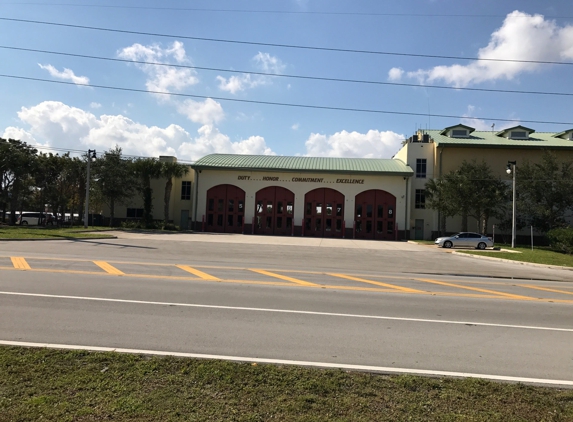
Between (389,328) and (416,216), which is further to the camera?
(416,216)

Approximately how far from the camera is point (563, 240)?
28.2 metres

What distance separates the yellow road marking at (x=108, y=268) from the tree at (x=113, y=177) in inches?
1410

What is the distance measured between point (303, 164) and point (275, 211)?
681 cm

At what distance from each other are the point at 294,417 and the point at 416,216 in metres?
45.9

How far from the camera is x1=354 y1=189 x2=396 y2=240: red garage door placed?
46250 millimetres

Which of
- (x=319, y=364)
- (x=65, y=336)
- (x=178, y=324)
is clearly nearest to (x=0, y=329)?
(x=65, y=336)

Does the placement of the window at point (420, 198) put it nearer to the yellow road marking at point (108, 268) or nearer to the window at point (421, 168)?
the window at point (421, 168)

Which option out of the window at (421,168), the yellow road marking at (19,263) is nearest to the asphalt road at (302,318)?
the yellow road marking at (19,263)

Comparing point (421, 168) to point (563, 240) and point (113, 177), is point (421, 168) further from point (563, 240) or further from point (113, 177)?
point (113, 177)

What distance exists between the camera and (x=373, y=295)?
32.2ft

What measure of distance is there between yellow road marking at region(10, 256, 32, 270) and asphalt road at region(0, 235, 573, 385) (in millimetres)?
157

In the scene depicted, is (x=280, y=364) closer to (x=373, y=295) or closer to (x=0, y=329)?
(x=0, y=329)

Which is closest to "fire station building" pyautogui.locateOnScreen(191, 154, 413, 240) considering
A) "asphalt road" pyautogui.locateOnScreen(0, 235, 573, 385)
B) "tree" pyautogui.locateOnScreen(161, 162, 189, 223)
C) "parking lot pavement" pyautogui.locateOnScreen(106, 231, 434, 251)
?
"tree" pyautogui.locateOnScreen(161, 162, 189, 223)

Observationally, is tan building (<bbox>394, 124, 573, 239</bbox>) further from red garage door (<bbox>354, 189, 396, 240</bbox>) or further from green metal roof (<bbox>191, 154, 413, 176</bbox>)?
green metal roof (<bbox>191, 154, 413, 176</bbox>)
